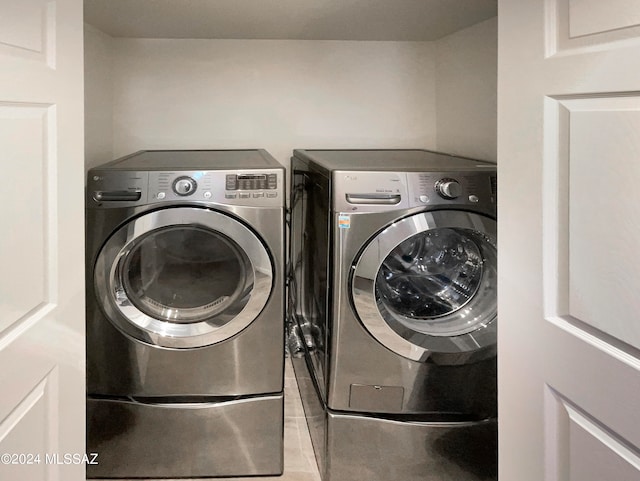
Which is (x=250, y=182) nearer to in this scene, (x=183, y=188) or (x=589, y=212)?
(x=183, y=188)

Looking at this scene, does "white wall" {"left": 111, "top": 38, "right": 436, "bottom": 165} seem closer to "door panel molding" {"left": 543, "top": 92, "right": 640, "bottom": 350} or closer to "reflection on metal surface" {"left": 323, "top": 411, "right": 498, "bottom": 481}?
"reflection on metal surface" {"left": 323, "top": 411, "right": 498, "bottom": 481}

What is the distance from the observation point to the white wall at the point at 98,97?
88.5 inches

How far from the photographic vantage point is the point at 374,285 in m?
1.70

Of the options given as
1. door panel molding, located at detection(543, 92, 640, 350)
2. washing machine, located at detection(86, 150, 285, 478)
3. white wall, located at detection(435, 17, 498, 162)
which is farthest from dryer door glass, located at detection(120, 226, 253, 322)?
white wall, located at detection(435, 17, 498, 162)

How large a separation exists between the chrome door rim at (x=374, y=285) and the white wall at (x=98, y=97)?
4.18 feet

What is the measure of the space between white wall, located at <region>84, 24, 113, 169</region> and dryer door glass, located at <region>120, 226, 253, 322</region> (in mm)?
657

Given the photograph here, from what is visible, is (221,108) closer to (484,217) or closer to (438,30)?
(438,30)

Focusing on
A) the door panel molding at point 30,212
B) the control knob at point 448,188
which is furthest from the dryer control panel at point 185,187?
the door panel molding at point 30,212

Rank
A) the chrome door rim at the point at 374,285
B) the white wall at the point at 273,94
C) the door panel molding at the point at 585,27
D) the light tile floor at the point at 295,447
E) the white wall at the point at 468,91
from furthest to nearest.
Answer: the white wall at the point at 273,94 → the white wall at the point at 468,91 → the light tile floor at the point at 295,447 → the chrome door rim at the point at 374,285 → the door panel molding at the point at 585,27

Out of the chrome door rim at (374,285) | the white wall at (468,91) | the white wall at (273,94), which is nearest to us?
the chrome door rim at (374,285)

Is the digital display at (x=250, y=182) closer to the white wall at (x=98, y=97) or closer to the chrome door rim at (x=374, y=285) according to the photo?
the chrome door rim at (x=374, y=285)

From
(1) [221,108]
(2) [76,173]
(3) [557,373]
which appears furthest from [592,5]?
(1) [221,108]

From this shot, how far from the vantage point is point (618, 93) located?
2.77 ft

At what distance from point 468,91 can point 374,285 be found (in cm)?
116
